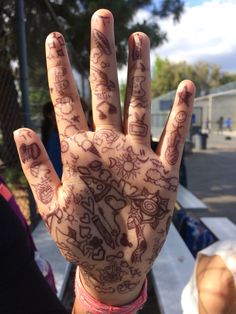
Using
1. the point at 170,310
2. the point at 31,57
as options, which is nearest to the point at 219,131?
the point at 31,57

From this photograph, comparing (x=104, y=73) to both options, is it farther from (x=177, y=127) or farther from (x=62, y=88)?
(x=177, y=127)

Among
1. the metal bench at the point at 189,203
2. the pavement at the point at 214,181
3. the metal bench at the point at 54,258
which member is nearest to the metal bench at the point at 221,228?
the metal bench at the point at 189,203

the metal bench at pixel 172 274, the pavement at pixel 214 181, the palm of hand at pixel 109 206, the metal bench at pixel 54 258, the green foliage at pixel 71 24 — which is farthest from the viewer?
the pavement at pixel 214 181

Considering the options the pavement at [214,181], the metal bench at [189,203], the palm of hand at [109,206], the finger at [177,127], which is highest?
the finger at [177,127]

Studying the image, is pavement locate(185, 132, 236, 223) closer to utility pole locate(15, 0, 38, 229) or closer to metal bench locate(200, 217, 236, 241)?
metal bench locate(200, 217, 236, 241)

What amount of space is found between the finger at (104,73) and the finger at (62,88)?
2.3 inches

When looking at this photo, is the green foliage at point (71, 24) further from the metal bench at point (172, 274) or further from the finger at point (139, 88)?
the finger at point (139, 88)

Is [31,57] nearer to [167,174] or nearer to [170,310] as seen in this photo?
[170,310]

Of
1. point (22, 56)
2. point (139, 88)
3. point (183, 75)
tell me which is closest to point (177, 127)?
point (139, 88)

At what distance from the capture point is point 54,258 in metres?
2.96

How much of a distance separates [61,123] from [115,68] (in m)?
0.22

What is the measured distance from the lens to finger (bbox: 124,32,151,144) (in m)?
1.11

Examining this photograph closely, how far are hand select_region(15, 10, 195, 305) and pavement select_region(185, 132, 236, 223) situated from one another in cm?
327

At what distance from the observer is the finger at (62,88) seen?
1097 mm
